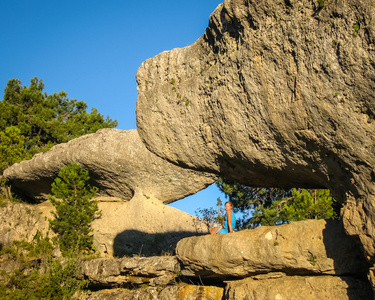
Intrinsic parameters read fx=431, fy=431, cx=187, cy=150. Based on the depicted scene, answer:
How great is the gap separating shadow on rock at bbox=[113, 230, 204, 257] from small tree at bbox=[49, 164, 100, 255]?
89 centimetres

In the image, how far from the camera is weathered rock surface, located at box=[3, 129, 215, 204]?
13.5 m

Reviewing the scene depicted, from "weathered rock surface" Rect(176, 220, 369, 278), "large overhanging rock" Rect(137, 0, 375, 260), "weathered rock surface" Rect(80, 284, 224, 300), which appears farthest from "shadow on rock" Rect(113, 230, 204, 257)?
"large overhanging rock" Rect(137, 0, 375, 260)

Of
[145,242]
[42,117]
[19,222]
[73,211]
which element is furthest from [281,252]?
[42,117]

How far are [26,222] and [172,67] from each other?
9.83 m

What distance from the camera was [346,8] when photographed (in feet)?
14.2

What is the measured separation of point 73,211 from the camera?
1268 centimetres

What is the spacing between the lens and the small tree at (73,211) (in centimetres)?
1241

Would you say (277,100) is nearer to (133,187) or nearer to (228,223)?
(228,223)

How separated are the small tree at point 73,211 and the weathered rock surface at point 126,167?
56 centimetres

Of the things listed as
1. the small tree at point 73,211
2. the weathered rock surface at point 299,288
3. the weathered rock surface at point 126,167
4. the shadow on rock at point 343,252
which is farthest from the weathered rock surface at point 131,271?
the weathered rock surface at point 126,167

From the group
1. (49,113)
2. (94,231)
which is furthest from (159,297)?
(49,113)

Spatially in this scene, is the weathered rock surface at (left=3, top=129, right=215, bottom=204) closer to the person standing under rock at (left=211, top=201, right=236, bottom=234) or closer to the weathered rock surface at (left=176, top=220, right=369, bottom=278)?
the person standing under rock at (left=211, top=201, right=236, bottom=234)

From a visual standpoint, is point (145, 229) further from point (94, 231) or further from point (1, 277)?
point (1, 277)

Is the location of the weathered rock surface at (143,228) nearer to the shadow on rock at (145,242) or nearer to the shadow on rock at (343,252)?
the shadow on rock at (145,242)
